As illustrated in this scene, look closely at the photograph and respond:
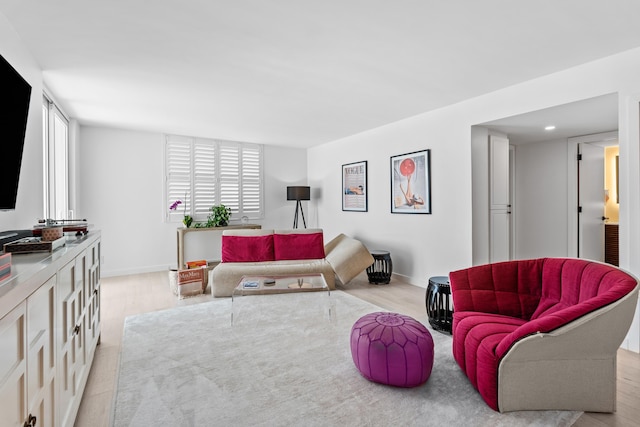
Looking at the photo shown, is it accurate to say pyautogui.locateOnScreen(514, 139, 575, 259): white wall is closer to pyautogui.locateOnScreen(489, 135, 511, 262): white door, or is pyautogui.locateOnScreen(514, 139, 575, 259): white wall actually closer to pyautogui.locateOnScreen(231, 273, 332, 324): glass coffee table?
pyautogui.locateOnScreen(489, 135, 511, 262): white door

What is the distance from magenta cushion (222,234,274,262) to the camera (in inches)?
180

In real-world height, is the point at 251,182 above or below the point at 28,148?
above

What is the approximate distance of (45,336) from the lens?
127 cm

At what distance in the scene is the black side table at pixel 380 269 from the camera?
187 inches

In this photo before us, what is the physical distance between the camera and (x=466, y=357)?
210 cm

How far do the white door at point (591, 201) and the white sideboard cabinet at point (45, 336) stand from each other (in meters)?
5.83

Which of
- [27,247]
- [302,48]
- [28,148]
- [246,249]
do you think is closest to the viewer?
[27,247]

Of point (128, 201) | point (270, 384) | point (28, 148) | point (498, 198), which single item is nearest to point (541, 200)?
point (498, 198)

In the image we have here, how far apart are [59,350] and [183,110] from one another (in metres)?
3.49

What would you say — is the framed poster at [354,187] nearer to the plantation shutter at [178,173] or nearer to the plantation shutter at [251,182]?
the plantation shutter at [251,182]

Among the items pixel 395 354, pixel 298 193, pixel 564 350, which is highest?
pixel 298 193

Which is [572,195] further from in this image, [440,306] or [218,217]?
[218,217]

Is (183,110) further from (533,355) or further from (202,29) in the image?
(533,355)

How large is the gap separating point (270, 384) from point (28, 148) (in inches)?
99.3
